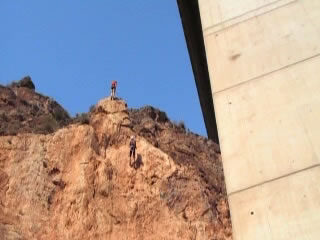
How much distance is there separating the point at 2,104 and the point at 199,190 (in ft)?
39.9

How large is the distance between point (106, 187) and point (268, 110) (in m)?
16.3

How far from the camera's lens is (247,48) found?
18.3 feet

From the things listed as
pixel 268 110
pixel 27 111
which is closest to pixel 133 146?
pixel 27 111

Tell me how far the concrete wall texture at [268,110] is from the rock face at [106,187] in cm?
1425

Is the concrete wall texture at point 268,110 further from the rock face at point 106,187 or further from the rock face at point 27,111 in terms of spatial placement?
the rock face at point 27,111

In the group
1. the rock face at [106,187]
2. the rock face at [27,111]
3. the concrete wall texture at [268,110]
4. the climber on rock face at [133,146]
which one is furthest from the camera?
the rock face at [27,111]

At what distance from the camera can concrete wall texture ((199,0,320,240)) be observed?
4.43m

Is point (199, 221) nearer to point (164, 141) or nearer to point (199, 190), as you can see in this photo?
point (199, 190)

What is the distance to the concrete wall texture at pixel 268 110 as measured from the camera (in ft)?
14.5

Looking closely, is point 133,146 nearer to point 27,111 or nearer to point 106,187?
point 106,187

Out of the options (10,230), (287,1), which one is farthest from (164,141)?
(287,1)

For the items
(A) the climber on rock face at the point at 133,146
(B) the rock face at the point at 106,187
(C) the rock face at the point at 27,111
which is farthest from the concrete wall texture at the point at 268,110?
(C) the rock face at the point at 27,111

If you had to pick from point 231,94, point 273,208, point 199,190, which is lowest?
point 273,208

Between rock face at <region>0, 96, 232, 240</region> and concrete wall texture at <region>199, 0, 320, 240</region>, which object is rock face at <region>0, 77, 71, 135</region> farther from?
concrete wall texture at <region>199, 0, 320, 240</region>
